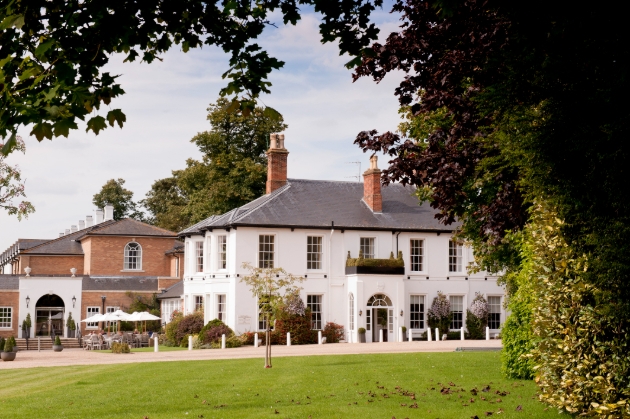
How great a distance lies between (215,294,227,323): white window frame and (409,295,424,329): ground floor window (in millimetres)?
9661

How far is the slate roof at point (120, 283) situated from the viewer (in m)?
49.7

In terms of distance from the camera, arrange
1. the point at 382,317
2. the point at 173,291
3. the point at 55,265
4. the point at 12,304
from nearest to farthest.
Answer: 1. the point at 382,317
2. the point at 173,291
3. the point at 12,304
4. the point at 55,265

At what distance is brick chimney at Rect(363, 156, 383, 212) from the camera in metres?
40.4

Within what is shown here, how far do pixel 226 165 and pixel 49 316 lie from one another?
1492 centimetres

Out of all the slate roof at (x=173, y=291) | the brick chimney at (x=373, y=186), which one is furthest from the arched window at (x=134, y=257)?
the brick chimney at (x=373, y=186)

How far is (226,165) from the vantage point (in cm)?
4903

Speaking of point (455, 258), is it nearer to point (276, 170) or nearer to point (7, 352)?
point (276, 170)

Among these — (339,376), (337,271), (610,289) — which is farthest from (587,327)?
(337,271)

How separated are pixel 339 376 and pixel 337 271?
20.8 m

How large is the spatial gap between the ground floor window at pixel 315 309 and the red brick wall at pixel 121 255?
18251 mm

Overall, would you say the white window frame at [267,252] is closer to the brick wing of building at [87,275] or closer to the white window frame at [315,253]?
the white window frame at [315,253]

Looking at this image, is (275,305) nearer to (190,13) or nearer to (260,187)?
(190,13)

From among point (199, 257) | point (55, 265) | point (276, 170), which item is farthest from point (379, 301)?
point (55, 265)

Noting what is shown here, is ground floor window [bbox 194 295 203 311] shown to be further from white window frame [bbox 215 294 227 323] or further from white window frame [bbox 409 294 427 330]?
white window frame [bbox 409 294 427 330]
